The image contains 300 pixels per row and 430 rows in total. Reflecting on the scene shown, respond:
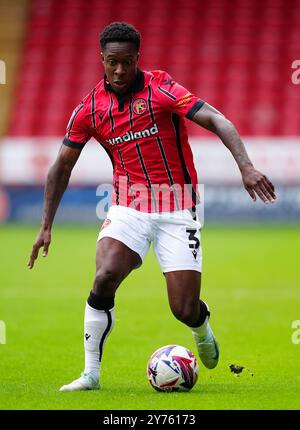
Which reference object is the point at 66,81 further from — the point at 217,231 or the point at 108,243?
the point at 108,243

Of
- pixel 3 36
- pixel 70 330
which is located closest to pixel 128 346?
pixel 70 330

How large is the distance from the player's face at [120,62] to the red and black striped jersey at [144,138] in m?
0.19

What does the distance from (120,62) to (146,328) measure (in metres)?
3.99

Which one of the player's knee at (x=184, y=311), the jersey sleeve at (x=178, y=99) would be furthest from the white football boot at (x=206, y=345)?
the jersey sleeve at (x=178, y=99)

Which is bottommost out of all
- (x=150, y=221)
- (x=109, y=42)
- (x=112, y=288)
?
(x=112, y=288)

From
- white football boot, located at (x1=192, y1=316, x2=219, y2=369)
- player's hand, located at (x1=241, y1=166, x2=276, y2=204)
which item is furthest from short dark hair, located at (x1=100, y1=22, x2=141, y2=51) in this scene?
white football boot, located at (x1=192, y1=316, x2=219, y2=369)

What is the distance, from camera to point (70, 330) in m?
9.84

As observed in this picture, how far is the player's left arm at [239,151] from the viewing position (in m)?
5.96

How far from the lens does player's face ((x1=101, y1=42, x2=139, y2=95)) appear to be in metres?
6.56

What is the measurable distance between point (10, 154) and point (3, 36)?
7243 mm

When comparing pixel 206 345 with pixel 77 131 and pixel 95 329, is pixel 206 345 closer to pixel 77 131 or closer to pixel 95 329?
pixel 95 329

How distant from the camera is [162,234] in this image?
22.8 ft

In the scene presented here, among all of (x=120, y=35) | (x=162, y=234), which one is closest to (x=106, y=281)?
(x=162, y=234)

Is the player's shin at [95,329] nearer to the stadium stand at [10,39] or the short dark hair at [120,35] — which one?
the short dark hair at [120,35]
